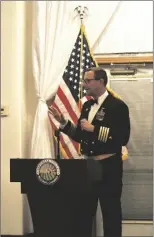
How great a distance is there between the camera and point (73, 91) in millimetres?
3424

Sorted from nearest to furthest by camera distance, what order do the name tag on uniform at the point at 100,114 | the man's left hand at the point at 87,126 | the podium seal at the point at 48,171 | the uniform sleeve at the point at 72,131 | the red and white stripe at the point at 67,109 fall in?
the podium seal at the point at 48,171
the man's left hand at the point at 87,126
the name tag on uniform at the point at 100,114
the uniform sleeve at the point at 72,131
the red and white stripe at the point at 67,109

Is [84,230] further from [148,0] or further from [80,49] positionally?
[148,0]

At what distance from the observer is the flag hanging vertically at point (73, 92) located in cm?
340

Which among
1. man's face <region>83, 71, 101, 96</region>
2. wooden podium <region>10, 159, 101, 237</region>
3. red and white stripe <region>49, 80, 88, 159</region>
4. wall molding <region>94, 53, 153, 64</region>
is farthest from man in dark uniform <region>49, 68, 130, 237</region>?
wall molding <region>94, 53, 153, 64</region>

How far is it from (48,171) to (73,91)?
128 cm

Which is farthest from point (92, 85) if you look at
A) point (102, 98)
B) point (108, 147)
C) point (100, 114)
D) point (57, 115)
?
point (108, 147)

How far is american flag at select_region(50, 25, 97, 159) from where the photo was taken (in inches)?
134

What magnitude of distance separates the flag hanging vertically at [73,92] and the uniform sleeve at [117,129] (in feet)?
2.61

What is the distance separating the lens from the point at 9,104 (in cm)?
351

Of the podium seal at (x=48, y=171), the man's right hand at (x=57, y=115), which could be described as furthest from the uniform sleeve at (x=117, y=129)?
the podium seal at (x=48, y=171)

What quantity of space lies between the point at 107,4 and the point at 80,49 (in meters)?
0.55

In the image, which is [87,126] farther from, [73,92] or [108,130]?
[73,92]

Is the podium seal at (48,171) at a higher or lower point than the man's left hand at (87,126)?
lower

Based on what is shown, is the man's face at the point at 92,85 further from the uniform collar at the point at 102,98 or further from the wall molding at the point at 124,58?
the wall molding at the point at 124,58
